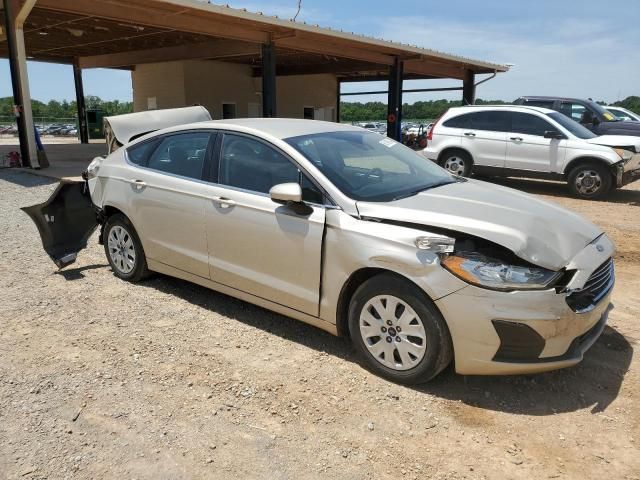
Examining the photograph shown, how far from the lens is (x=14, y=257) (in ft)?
19.8

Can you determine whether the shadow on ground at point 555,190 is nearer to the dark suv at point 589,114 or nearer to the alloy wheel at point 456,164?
the alloy wheel at point 456,164

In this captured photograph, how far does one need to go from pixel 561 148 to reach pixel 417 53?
1079 centimetres

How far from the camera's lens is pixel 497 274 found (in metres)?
2.96

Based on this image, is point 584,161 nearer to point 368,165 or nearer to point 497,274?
point 368,165

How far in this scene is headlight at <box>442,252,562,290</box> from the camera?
9.61ft

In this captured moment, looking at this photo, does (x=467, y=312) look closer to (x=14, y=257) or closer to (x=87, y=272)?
(x=87, y=272)

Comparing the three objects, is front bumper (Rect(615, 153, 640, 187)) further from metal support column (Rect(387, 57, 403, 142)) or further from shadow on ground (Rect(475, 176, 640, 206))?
metal support column (Rect(387, 57, 403, 142))

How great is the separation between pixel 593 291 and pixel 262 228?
86.0 inches

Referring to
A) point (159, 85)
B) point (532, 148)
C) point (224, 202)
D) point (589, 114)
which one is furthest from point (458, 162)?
point (159, 85)

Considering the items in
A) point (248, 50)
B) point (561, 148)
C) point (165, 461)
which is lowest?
point (165, 461)

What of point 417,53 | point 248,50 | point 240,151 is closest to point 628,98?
point 417,53

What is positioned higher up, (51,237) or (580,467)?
(51,237)

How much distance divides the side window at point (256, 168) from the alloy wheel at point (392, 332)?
0.82 metres

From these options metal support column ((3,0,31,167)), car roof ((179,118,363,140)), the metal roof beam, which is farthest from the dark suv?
metal support column ((3,0,31,167))
